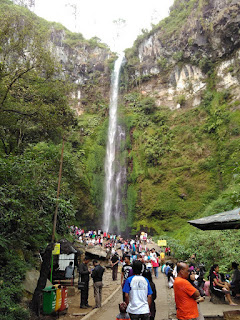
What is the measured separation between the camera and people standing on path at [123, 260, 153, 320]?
3.55 meters

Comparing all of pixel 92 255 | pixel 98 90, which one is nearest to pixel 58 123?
pixel 92 255

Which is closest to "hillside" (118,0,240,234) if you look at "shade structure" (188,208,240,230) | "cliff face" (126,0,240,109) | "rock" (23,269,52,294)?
"cliff face" (126,0,240,109)

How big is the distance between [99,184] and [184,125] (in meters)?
12.9

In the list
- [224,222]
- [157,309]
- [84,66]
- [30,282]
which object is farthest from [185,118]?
[224,222]

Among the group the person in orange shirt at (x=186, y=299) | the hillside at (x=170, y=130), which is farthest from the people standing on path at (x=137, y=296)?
the hillside at (x=170, y=130)

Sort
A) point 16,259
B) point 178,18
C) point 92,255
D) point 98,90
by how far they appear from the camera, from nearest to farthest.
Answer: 1. point 16,259
2. point 92,255
3. point 178,18
4. point 98,90

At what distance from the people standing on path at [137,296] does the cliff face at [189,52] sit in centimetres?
2940

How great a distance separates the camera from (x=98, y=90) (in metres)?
43.7

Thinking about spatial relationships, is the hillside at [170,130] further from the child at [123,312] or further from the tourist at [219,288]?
the child at [123,312]

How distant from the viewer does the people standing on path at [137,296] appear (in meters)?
3.55

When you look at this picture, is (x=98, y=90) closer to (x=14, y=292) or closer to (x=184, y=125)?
(x=184, y=125)

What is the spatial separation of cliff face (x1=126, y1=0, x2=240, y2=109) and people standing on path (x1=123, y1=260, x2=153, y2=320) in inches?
1157

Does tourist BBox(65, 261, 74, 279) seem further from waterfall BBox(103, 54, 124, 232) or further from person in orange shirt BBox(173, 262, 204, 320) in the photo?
waterfall BBox(103, 54, 124, 232)

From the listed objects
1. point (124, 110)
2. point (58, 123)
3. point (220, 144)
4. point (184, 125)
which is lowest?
point (58, 123)
